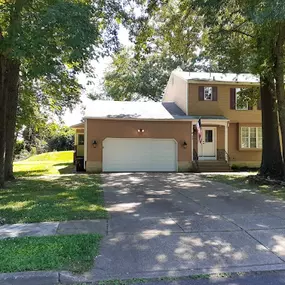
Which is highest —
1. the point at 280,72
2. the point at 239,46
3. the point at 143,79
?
the point at 143,79

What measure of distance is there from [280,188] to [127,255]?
355 inches

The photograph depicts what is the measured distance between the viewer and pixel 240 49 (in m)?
14.8

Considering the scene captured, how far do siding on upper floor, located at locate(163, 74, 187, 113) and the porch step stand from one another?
3771mm

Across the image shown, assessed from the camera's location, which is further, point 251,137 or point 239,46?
point 251,137

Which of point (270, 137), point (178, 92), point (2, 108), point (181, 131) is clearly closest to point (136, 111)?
point (181, 131)

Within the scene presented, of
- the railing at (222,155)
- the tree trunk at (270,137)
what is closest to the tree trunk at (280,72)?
the tree trunk at (270,137)

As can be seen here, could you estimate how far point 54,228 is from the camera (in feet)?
21.0

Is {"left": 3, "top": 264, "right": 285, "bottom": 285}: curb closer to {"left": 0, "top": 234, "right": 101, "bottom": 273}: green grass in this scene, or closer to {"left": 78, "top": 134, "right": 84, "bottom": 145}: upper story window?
{"left": 0, "top": 234, "right": 101, "bottom": 273}: green grass

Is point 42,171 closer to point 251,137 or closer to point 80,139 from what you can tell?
point 80,139

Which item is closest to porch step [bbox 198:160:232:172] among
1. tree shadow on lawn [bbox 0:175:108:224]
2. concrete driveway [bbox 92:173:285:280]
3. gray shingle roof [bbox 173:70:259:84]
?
gray shingle roof [bbox 173:70:259:84]

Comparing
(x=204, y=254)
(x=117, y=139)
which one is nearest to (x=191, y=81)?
(x=117, y=139)

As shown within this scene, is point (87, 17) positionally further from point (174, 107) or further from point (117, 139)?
point (174, 107)

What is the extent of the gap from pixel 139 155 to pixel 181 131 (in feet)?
9.83

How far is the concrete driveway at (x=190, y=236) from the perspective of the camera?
469 centimetres
